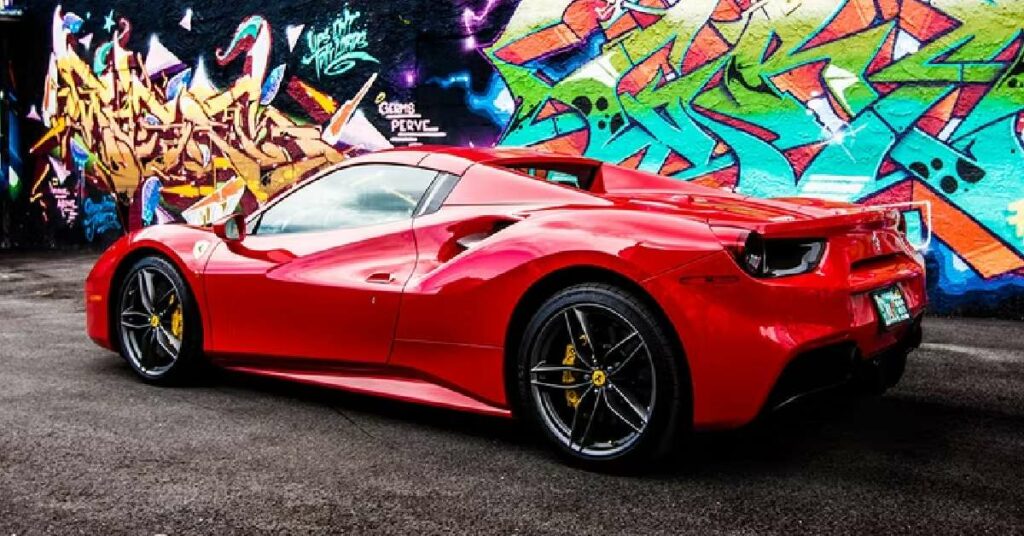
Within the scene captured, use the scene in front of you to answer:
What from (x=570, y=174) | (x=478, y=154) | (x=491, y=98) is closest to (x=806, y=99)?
(x=491, y=98)

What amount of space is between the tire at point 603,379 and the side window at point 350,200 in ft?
3.09

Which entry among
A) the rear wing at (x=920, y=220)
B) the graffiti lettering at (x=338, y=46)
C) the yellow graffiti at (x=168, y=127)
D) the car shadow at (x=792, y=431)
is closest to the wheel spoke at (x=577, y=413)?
the car shadow at (x=792, y=431)

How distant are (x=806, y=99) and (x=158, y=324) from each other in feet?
19.0

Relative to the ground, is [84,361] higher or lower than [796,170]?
lower

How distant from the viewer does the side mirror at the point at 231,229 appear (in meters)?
4.44

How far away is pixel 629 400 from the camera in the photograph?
10.4 ft

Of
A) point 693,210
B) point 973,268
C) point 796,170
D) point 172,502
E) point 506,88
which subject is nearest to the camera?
point 172,502

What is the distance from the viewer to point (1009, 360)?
17.9 feet

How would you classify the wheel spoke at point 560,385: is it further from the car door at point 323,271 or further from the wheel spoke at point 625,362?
the car door at point 323,271

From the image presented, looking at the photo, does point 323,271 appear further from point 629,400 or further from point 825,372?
point 825,372

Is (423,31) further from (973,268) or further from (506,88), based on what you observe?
(973,268)

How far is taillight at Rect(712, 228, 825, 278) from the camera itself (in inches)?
118

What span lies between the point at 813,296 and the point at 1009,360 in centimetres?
318

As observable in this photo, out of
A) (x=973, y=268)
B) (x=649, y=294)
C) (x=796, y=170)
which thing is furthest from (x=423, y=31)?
(x=649, y=294)
